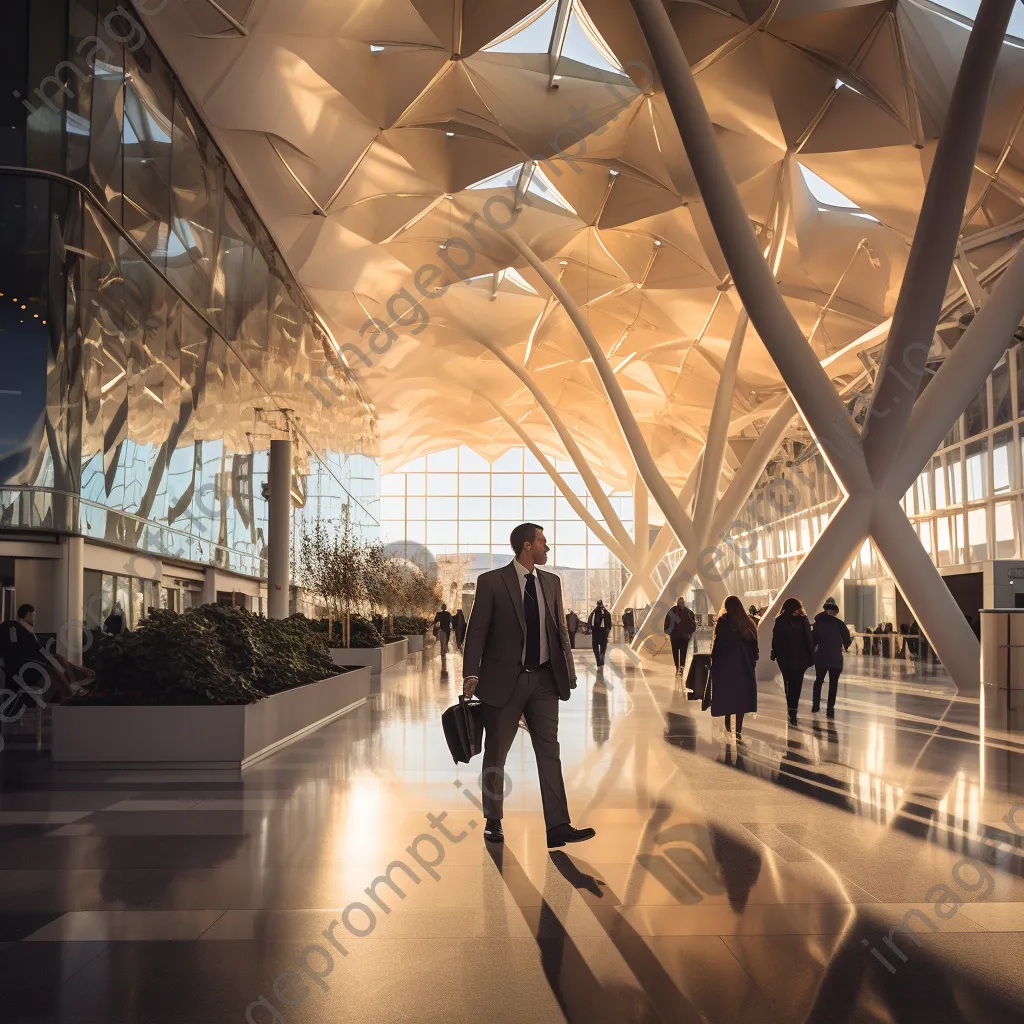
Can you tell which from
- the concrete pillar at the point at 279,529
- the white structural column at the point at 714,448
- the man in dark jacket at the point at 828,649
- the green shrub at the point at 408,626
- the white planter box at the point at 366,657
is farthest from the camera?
the green shrub at the point at 408,626

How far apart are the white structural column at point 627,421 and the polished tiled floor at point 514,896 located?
735 inches

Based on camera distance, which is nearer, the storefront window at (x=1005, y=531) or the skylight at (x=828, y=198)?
the skylight at (x=828, y=198)

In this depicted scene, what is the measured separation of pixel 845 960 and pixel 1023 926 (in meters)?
1.11

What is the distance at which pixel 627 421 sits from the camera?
99.0ft

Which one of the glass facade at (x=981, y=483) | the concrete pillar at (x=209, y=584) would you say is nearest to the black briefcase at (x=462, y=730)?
the concrete pillar at (x=209, y=584)

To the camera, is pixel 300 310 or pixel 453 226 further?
pixel 300 310

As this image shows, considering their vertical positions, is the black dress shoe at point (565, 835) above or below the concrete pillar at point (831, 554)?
below

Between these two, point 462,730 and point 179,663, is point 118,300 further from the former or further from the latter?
point 462,730

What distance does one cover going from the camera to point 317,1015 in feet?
12.7

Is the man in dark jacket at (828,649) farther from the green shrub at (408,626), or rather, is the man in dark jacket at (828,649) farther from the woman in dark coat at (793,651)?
the green shrub at (408,626)

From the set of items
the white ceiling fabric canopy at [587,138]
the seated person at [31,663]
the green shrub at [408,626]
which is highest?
the white ceiling fabric canopy at [587,138]

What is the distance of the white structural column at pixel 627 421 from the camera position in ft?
95.3

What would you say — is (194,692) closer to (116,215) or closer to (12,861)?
(12,861)

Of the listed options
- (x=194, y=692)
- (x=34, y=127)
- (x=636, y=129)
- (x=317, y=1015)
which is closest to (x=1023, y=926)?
(x=317, y=1015)
